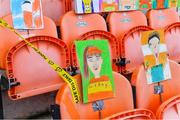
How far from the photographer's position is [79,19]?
6.17ft

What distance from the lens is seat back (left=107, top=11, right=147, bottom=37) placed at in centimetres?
201

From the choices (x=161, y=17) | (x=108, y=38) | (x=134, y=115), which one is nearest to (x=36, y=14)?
(x=108, y=38)

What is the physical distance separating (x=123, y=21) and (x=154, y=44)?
30.3 inches

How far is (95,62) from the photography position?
3.65 ft

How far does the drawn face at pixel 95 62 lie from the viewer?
1.09 m

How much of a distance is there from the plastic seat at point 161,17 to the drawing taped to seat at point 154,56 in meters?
0.91

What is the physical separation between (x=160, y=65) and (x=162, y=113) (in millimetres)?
234

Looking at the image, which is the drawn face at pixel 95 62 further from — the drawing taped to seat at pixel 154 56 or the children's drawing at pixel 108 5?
the children's drawing at pixel 108 5

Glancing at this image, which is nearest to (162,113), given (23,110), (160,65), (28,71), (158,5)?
(160,65)

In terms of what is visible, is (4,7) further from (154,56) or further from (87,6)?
(154,56)

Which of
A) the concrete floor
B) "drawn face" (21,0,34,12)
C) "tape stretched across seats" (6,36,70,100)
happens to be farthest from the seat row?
the concrete floor

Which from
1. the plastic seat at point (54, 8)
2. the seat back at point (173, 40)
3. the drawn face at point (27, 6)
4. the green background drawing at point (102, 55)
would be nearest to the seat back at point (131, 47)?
the seat back at point (173, 40)

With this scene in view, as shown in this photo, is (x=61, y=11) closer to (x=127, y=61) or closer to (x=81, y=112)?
(x=127, y=61)

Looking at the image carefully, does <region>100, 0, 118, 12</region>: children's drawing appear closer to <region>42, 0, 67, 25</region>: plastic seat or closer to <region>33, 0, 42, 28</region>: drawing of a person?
<region>42, 0, 67, 25</region>: plastic seat
